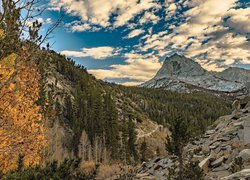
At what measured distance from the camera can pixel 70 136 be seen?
3007 inches

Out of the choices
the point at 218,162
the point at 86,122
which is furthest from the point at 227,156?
the point at 86,122

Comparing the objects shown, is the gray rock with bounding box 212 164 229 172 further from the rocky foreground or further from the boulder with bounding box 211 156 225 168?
the boulder with bounding box 211 156 225 168

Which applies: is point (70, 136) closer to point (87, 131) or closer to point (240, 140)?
point (87, 131)

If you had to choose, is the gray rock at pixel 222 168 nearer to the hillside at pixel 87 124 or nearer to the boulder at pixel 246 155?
the boulder at pixel 246 155

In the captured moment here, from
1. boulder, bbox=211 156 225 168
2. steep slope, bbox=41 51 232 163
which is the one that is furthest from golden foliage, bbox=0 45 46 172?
steep slope, bbox=41 51 232 163

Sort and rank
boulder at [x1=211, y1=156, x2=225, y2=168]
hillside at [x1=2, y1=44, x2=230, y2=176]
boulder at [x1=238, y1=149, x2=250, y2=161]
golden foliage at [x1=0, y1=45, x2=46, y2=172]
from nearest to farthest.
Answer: golden foliage at [x1=0, y1=45, x2=46, y2=172] < boulder at [x1=238, y1=149, x2=250, y2=161] < boulder at [x1=211, y1=156, x2=225, y2=168] < hillside at [x1=2, y1=44, x2=230, y2=176]

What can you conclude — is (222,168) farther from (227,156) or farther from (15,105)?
(15,105)

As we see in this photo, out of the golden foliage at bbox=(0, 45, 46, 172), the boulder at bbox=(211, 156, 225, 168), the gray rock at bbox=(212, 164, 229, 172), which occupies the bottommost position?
the gray rock at bbox=(212, 164, 229, 172)

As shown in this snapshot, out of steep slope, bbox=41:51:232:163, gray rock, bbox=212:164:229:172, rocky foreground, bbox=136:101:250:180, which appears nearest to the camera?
rocky foreground, bbox=136:101:250:180

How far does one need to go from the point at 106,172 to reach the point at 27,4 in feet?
100

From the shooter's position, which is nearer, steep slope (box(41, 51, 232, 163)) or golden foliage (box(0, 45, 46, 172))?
Answer: golden foliage (box(0, 45, 46, 172))

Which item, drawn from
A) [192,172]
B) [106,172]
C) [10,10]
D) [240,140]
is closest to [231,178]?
[192,172]

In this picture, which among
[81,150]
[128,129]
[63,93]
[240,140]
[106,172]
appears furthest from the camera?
[63,93]

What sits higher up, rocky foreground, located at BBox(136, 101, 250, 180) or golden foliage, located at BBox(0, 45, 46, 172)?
golden foliage, located at BBox(0, 45, 46, 172)
